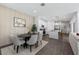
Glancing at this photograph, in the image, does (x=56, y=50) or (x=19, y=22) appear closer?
(x=56, y=50)

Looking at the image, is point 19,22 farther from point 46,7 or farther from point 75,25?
point 75,25

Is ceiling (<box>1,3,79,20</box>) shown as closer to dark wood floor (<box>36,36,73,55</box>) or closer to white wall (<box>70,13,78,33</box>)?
white wall (<box>70,13,78,33</box>)

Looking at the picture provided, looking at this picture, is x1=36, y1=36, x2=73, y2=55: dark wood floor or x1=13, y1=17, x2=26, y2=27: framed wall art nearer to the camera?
x1=36, y1=36, x2=73, y2=55: dark wood floor

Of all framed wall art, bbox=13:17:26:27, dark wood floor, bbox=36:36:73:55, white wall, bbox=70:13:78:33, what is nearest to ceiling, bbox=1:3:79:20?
framed wall art, bbox=13:17:26:27

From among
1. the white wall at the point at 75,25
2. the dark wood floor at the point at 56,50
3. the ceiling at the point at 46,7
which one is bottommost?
the dark wood floor at the point at 56,50

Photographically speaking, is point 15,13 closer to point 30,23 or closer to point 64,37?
point 30,23

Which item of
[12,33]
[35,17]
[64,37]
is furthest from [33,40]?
[64,37]

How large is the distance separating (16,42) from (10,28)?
1.61 metres

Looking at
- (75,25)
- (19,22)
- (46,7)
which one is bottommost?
(75,25)

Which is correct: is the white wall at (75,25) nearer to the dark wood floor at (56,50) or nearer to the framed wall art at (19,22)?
the dark wood floor at (56,50)

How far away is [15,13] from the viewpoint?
462 cm

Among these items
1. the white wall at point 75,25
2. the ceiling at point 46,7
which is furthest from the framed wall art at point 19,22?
the white wall at point 75,25

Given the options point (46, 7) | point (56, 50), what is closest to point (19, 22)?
point (46, 7)

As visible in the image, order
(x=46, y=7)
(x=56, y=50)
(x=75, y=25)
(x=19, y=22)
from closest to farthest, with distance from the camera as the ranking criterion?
(x=56, y=50), (x=46, y=7), (x=19, y=22), (x=75, y=25)
